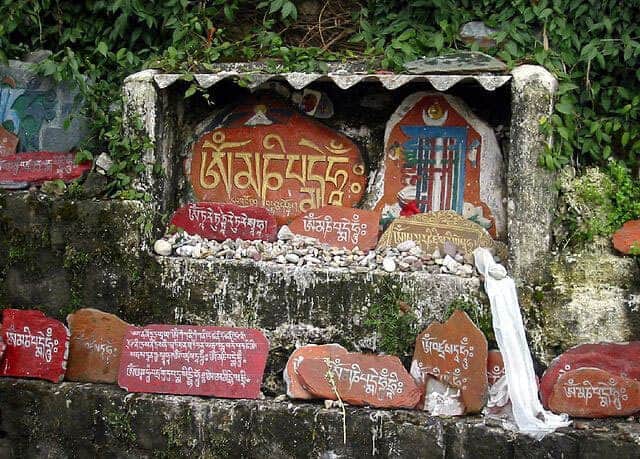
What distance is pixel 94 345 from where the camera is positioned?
5.07 metres

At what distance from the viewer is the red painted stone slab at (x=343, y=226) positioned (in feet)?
16.9

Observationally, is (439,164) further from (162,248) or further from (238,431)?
(238,431)

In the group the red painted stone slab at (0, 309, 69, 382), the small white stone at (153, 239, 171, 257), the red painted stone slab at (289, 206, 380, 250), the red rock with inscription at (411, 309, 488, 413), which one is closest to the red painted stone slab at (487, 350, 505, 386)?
the red rock with inscription at (411, 309, 488, 413)

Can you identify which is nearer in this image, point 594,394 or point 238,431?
point 594,394

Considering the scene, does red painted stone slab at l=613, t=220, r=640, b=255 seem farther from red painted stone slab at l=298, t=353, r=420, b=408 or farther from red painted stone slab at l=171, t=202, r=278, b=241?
red painted stone slab at l=171, t=202, r=278, b=241

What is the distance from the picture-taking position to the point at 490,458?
4348 mm

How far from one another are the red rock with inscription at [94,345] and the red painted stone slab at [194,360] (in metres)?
0.11

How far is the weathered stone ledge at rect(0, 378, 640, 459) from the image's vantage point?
4.31m

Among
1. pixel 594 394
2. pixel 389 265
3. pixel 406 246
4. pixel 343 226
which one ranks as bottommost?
pixel 594 394

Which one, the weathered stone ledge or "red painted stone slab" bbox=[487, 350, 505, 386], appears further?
"red painted stone slab" bbox=[487, 350, 505, 386]

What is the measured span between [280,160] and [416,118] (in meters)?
0.93

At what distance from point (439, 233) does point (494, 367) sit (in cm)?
90

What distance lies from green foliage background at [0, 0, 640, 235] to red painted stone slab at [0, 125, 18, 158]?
52 centimetres

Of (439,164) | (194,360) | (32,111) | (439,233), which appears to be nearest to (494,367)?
(439,233)
